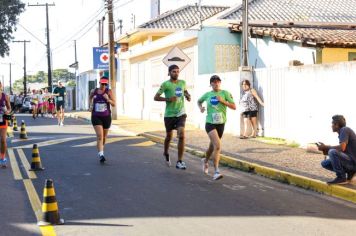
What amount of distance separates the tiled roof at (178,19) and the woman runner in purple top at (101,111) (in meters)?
20.0

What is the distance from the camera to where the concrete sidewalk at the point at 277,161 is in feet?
31.9

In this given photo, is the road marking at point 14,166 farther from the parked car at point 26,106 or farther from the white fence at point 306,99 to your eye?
the parked car at point 26,106

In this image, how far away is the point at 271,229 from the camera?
22.5 feet

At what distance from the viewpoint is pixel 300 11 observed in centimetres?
2822

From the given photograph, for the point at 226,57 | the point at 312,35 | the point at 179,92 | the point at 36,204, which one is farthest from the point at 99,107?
the point at 226,57

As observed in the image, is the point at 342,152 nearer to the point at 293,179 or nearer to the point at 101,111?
the point at 293,179

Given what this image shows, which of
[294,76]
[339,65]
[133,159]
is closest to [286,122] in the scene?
[294,76]

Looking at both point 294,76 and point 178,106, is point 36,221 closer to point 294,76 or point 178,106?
point 178,106

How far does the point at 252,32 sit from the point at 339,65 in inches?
371

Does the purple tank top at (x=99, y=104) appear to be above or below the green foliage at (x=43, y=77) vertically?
below

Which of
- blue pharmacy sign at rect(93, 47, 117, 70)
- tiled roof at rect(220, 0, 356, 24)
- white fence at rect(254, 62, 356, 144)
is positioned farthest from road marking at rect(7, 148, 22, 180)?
blue pharmacy sign at rect(93, 47, 117, 70)

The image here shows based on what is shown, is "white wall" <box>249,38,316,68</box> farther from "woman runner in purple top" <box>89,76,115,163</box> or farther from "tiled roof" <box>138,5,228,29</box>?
"tiled roof" <box>138,5,228,29</box>

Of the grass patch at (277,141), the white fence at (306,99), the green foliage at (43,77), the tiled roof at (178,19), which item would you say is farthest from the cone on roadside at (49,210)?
the green foliage at (43,77)

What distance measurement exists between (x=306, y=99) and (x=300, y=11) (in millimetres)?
14205
